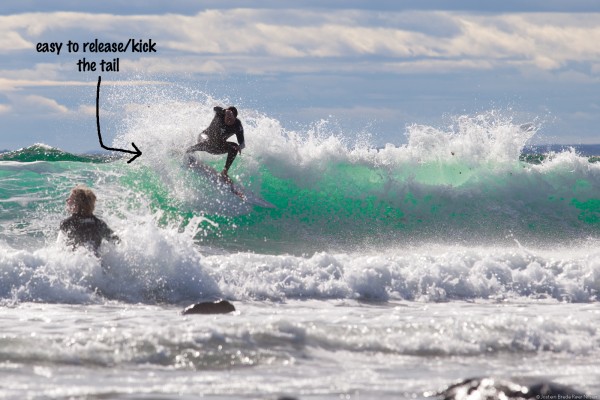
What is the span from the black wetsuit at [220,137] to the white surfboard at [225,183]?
0.27 m

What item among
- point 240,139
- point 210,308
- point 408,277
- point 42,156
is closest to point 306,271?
Result: point 408,277

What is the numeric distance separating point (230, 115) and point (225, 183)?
1438mm

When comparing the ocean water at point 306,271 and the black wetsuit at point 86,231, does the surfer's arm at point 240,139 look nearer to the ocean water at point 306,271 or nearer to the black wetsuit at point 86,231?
the ocean water at point 306,271

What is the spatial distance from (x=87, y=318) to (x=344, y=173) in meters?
10.5

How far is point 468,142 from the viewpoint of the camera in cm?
2077

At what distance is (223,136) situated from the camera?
18.3 metres

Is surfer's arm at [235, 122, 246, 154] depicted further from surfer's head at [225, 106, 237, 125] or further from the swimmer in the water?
the swimmer in the water

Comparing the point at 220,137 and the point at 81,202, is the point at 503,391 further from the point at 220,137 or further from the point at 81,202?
the point at 220,137

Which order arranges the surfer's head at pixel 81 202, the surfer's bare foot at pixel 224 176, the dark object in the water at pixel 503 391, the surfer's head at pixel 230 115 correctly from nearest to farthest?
the dark object in the water at pixel 503 391
the surfer's head at pixel 81 202
the surfer's head at pixel 230 115
the surfer's bare foot at pixel 224 176

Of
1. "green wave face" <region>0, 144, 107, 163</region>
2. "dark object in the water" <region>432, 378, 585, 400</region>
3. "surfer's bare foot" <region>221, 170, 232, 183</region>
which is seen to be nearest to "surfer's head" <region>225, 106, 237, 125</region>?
"surfer's bare foot" <region>221, 170, 232, 183</region>

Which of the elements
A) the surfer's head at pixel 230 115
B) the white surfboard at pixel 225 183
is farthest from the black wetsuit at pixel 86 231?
the white surfboard at pixel 225 183

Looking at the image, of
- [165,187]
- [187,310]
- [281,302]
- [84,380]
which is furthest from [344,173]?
[84,380]

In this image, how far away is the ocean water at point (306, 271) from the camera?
8586 millimetres

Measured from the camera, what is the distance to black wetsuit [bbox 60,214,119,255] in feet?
40.0
